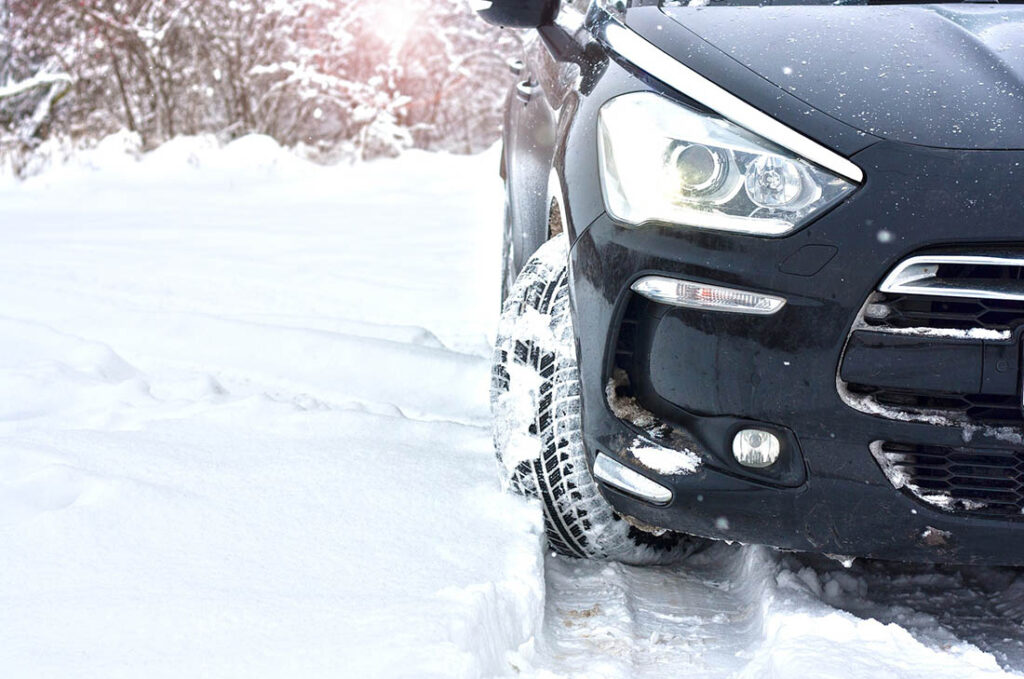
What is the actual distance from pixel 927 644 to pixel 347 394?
5.65 ft

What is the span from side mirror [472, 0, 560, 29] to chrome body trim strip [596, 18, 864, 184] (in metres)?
0.46

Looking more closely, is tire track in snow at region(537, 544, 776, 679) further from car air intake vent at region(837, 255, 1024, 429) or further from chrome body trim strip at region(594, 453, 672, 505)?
→ car air intake vent at region(837, 255, 1024, 429)

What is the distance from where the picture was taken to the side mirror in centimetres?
234

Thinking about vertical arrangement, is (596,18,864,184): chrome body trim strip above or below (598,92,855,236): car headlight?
above

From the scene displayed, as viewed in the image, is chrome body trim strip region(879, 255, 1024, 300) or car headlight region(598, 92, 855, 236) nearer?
chrome body trim strip region(879, 255, 1024, 300)

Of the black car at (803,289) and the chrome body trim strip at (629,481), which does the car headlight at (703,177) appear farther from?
the chrome body trim strip at (629,481)

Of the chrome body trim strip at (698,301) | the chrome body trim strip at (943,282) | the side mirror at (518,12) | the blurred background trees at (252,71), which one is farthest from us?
the blurred background trees at (252,71)

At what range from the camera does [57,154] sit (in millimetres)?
8773

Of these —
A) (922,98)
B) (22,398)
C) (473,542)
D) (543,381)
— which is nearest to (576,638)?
(473,542)

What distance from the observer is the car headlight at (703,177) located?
1689 mm

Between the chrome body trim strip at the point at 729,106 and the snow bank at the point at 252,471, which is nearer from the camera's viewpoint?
the snow bank at the point at 252,471

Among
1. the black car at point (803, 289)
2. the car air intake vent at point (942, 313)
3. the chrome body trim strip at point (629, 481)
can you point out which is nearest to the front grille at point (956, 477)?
the black car at point (803, 289)

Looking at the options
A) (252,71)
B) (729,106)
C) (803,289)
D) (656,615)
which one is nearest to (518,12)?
(729,106)

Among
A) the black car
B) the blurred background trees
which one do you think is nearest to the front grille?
the black car
